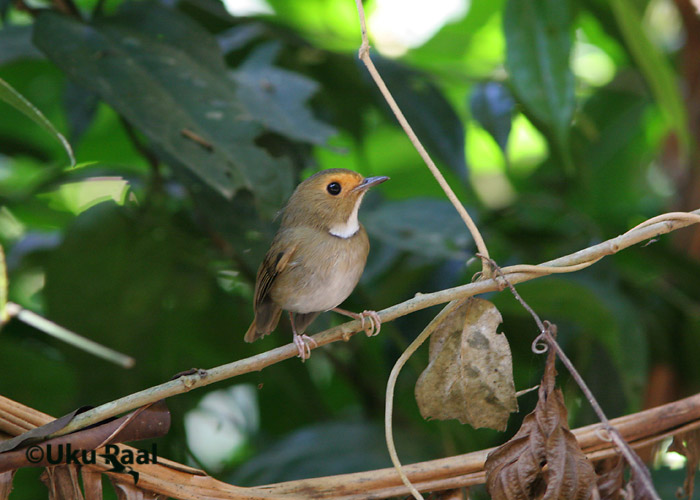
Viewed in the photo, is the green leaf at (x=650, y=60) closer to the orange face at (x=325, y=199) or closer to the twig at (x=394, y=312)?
the orange face at (x=325, y=199)

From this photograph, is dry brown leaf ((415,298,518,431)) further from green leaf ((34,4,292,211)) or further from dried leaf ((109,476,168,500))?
green leaf ((34,4,292,211))

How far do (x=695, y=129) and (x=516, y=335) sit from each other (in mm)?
1485

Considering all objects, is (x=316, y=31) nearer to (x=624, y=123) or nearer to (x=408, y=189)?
(x=408, y=189)

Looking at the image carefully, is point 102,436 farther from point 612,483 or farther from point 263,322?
point 263,322

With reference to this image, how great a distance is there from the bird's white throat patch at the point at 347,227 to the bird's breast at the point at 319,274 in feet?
0.16

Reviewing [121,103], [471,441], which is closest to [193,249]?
[121,103]

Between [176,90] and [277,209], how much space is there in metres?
0.46

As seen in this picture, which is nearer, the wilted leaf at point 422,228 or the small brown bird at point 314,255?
the small brown bird at point 314,255

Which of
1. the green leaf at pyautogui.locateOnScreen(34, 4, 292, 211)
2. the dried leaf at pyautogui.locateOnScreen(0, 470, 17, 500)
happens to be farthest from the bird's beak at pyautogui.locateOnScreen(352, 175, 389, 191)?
the dried leaf at pyautogui.locateOnScreen(0, 470, 17, 500)

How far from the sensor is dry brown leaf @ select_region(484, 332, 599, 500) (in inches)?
49.4

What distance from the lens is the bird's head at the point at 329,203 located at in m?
2.40

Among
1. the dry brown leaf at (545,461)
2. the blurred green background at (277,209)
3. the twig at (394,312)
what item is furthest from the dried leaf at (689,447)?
the blurred green background at (277,209)

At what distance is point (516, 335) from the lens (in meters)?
2.95

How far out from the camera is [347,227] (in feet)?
7.95
